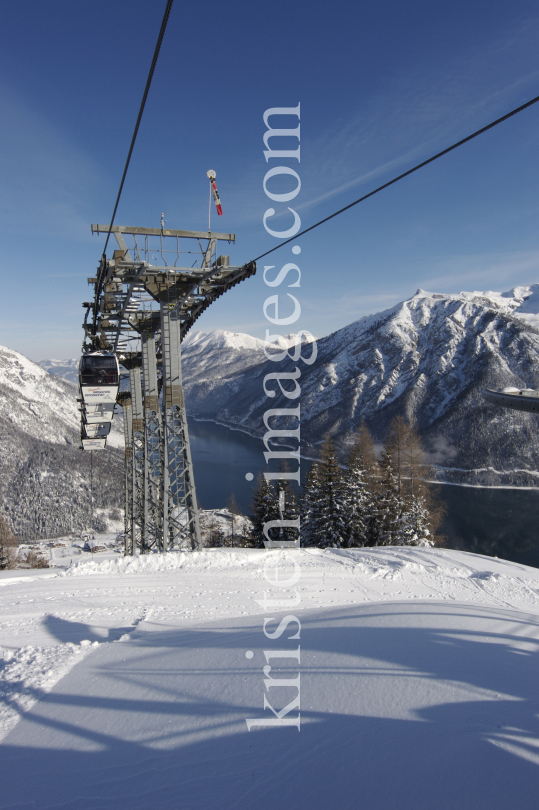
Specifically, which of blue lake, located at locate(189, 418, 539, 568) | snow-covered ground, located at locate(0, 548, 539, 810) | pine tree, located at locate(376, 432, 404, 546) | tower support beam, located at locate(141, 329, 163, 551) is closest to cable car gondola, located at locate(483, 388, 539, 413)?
snow-covered ground, located at locate(0, 548, 539, 810)

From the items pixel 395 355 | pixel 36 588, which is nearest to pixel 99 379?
pixel 36 588

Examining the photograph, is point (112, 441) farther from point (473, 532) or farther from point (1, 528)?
point (473, 532)

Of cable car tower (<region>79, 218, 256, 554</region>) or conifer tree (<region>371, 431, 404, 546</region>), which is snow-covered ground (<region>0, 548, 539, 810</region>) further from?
conifer tree (<region>371, 431, 404, 546</region>)

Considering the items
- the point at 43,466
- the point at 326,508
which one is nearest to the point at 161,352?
the point at 326,508

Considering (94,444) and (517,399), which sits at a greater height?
(517,399)

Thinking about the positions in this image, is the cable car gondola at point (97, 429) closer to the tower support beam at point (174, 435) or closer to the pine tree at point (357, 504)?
the tower support beam at point (174, 435)

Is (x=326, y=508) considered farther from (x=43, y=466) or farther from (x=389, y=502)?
(x=43, y=466)

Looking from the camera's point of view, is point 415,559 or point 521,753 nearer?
point 521,753
